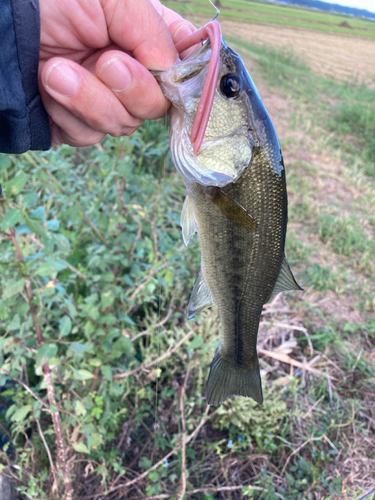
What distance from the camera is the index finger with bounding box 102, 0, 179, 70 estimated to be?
0.96 m

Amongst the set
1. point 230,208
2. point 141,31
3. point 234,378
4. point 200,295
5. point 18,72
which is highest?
point 141,31

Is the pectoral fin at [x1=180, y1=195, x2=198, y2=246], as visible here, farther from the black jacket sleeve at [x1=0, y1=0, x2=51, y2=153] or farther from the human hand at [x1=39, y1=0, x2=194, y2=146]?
the black jacket sleeve at [x1=0, y1=0, x2=51, y2=153]

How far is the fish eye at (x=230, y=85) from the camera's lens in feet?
3.23

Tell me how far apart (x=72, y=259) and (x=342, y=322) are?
92.1 inches

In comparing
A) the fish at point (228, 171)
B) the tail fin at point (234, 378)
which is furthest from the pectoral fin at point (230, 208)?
the tail fin at point (234, 378)

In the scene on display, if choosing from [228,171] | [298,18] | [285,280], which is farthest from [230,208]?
[298,18]

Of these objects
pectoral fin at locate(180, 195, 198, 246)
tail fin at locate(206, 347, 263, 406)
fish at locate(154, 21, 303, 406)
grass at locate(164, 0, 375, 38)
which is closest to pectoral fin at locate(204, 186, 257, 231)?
fish at locate(154, 21, 303, 406)

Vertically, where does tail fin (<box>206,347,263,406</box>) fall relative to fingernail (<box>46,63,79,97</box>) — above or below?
below

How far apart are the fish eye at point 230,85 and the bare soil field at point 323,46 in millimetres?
13771

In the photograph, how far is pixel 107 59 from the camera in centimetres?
93

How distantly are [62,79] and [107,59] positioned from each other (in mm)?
131

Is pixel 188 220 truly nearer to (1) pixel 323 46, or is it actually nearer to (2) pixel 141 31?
(2) pixel 141 31

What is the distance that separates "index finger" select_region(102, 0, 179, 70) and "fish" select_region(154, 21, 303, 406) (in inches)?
1.9

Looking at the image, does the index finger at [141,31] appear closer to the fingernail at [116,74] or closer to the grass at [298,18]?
the fingernail at [116,74]
